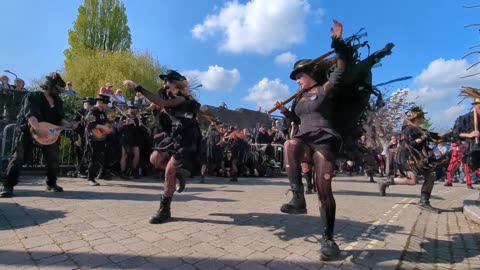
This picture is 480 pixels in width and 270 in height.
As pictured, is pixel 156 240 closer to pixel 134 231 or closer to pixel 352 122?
pixel 134 231

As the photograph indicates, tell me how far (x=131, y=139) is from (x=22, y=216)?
5581 millimetres

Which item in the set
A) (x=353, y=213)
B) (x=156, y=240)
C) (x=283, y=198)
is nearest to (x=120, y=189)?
(x=283, y=198)

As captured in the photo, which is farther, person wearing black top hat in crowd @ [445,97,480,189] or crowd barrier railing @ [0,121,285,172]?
crowd barrier railing @ [0,121,285,172]

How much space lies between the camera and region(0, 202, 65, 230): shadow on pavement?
3.94 m

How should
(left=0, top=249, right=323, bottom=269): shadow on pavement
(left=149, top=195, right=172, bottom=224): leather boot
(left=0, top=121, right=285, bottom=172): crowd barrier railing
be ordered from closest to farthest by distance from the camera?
(left=0, top=249, right=323, bottom=269): shadow on pavement, (left=149, top=195, right=172, bottom=224): leather boot, (left=0, top=121, right=285, bottom=172): crowd barrier railing

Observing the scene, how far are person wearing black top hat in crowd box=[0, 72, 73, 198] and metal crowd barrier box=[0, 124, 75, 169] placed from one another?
6.10ft

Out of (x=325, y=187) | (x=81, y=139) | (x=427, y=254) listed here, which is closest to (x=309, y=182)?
(x=427, y=254)

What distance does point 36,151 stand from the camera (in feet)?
29.4

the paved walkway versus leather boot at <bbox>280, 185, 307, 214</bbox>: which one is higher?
leather boot at <bbox>280, 185, 307, 214</bbox>

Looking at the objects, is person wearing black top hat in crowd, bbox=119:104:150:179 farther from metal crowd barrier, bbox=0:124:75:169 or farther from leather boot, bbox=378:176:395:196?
leather boot, bbox=378:176:395:196

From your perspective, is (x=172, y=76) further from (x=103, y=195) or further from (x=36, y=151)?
(x=36, y=151)

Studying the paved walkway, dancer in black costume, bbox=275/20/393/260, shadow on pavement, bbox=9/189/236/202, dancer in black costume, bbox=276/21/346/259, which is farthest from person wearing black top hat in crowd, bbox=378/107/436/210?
dancer in black costume, bbox=276/21/346/259

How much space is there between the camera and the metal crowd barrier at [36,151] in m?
8.00

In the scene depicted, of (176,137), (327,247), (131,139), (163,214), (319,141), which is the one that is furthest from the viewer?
(131,139)
